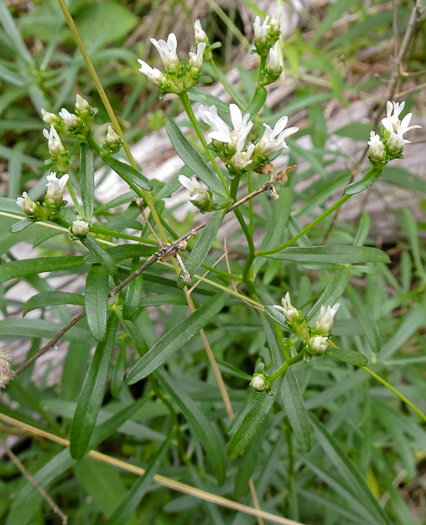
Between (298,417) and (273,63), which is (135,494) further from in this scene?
(273,63)

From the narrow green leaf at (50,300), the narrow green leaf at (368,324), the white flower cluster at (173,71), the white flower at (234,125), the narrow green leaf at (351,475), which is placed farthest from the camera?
the narrow green leaf at (351,475)

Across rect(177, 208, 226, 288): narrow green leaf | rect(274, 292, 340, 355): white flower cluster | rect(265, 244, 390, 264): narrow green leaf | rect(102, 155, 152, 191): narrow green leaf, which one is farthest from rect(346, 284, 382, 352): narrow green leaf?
rect(102, 155, 152, 191): narrow green leaf

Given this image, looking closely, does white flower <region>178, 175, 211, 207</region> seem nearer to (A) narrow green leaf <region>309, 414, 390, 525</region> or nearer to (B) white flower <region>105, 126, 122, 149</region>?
(B) white flower <region>105, 126, 122, 149</region>

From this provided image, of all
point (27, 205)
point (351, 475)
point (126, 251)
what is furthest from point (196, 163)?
point (351, 475)

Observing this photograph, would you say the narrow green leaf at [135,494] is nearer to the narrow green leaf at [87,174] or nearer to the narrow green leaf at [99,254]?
the narrow green leaf at [99,254]

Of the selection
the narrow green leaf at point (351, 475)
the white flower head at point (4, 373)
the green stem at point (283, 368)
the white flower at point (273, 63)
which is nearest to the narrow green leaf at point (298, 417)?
the green stem at point (283, 368)
